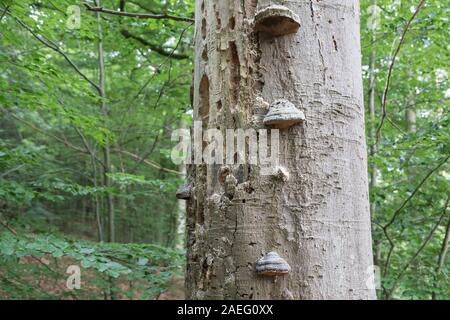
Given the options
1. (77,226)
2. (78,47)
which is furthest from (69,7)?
(77,226)

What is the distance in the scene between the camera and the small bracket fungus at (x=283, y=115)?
1.28 m

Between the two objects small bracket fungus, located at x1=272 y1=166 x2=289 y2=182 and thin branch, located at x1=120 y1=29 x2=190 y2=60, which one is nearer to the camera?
small bracket fungus, located at x1=272 y1=166 x2=289 y2=182

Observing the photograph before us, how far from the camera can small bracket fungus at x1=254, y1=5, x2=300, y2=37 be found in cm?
133

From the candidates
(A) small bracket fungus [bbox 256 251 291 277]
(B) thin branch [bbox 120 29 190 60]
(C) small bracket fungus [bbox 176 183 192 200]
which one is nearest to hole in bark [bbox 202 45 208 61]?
(C) small bracket fungus [bbox 176 183 192 200]

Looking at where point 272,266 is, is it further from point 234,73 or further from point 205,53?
point 205,53

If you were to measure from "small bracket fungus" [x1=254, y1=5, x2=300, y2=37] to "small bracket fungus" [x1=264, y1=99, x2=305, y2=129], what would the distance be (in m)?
0.27

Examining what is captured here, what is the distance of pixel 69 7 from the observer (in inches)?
166

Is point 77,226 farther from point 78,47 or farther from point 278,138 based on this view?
point 278,138

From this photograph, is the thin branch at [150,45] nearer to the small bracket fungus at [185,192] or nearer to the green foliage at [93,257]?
the green foliage at [93,257]

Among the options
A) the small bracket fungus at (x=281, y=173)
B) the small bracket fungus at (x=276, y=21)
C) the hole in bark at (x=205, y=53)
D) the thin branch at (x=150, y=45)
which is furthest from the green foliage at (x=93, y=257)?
the thin branch at (x=150, y=45)

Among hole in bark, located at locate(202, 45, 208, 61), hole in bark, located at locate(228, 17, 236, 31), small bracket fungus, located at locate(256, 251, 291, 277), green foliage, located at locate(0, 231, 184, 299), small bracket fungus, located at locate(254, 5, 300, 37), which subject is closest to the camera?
small bracket fungus, located at locate(256, 251, 291, 277)

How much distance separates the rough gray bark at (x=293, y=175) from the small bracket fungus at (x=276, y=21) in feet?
0.09

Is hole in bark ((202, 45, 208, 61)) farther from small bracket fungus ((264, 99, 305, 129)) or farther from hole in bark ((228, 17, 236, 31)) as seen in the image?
small bracket fungus ((264, 99, 305, 129))
